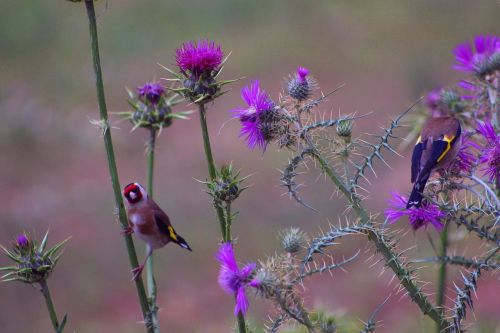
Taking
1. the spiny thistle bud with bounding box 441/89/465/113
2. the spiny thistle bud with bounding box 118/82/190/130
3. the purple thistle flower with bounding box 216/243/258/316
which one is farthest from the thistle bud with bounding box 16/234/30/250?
the spiny thistle bud with bounding box 441/89/465/113

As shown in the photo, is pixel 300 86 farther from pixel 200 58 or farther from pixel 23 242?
pixel 23 242

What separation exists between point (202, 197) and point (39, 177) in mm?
4536

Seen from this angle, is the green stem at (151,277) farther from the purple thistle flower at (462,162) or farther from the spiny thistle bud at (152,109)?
the purple thistle flower at (462,162)

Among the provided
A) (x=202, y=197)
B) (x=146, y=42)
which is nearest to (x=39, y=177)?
(x=202, y=197)

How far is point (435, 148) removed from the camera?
343cm

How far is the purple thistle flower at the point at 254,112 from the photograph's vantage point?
3.13m

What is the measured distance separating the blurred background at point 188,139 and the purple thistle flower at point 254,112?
2632 mm

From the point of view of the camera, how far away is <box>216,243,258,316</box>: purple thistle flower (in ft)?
8.82

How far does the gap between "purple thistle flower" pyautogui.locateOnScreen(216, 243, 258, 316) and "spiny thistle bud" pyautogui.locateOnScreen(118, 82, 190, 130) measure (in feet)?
3.80

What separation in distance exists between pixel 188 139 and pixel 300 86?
1535 centimetres

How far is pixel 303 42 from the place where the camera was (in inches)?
879

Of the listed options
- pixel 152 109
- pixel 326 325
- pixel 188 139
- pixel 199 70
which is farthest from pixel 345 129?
pixel 188 139

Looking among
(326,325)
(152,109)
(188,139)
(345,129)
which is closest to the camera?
(326,325)

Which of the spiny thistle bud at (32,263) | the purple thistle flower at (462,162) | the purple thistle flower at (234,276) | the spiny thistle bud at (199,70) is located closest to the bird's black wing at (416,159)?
the purple thistle flower at (462,162)
